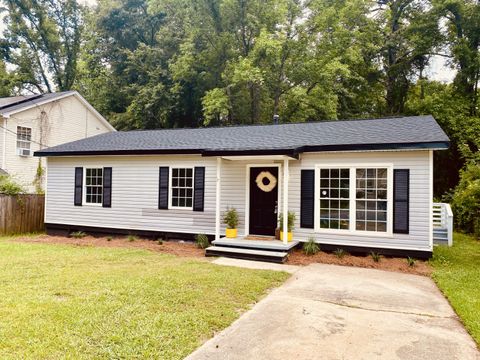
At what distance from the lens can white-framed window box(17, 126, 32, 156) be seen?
15938 millimetres

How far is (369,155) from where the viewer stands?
8.21m

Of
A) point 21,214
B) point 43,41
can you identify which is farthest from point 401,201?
point 43,41

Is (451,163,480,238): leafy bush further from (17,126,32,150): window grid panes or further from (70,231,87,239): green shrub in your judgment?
(17,126,32,150): window grid panes

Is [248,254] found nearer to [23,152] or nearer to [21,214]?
[21,214]

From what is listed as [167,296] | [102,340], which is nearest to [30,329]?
[102,340]

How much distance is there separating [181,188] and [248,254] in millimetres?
3195

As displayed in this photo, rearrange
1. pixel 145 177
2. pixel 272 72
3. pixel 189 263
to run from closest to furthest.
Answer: pixel 189 263, pixel 145 177, pixel 272 72

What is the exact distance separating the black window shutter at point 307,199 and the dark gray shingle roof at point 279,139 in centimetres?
71

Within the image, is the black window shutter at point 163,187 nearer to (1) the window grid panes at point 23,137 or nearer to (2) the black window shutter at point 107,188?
(2) the black window shutter at point 107,188

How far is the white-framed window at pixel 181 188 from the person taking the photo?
10.1 m

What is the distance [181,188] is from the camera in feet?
33.3

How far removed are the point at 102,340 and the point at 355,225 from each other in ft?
21.0

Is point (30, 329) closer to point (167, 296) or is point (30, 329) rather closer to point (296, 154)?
point (167, 296)

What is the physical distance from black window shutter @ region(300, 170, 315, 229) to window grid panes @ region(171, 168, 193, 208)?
10.6 feet
